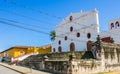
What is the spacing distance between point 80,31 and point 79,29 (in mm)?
638

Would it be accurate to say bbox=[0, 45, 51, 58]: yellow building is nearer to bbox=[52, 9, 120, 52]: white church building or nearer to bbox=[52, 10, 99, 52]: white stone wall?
bbox=[52, 9, 120, 52]: white church building

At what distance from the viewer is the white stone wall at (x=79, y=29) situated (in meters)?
38.0

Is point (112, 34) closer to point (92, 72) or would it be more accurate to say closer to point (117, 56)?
point (117, 56)

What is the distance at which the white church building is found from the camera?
3525cm

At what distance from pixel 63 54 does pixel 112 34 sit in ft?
37.1

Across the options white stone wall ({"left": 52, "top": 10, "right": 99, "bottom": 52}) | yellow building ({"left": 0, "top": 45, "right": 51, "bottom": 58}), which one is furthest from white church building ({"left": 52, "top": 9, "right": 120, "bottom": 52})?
yellow building ({"left": 0, "top": 45, "right": 51, "bottom": 58})

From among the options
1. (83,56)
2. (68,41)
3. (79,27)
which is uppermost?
(79,27)

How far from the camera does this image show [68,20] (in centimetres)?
4547

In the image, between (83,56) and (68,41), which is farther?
(68,41)

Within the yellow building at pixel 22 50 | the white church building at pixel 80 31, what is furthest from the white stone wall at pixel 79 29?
the yellow building at pixel 22 50

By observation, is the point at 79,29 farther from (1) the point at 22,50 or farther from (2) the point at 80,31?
(1) the point at 22,50

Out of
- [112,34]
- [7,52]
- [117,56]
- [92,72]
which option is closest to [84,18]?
[112,34]

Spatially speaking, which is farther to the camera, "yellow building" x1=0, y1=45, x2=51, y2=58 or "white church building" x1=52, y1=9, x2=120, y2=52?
"yellow building" x1=0, y1=45, x2=51, y2=58

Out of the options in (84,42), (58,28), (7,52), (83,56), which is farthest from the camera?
(7,52)
